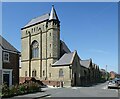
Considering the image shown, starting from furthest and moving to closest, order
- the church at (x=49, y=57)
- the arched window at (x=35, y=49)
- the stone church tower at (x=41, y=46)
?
the arched window at (x=35, y=49) → the stone church tower at (x=41, y=46) → the church at (x=49, y=57)

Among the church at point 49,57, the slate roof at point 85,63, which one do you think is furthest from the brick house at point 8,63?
the slate roof at point 85,63

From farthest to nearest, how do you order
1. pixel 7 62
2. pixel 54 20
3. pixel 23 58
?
1. pixel 23 58
2. pixel 54 20
3. pixel 7 62

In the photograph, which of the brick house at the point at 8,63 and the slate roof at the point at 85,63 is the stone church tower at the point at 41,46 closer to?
the slate roof at the point at 85,63

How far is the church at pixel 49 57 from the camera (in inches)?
1998

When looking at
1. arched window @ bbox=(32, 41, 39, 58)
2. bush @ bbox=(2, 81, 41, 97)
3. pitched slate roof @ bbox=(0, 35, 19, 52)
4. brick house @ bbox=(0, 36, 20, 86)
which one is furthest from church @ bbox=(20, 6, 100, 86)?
bush @ bbox=(2, 81, 41, 97)

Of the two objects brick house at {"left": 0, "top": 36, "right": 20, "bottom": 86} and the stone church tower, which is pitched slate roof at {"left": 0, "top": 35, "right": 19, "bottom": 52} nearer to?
brick house at {"left": 0, "top": 36, "right": 20, "bottom": 86}

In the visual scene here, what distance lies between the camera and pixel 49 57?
56094 mm

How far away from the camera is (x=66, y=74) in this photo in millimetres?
49594

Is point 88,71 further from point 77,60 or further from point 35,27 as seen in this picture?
point 35,27

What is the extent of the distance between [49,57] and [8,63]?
90.8ft

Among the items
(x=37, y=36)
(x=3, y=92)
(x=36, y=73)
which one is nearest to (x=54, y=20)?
(x=37, y=36)

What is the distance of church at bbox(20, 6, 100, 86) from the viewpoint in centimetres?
5075

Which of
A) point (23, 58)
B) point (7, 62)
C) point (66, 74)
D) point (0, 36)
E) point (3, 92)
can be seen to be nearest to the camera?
point (3, 92)

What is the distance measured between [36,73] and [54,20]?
14.7 metres
